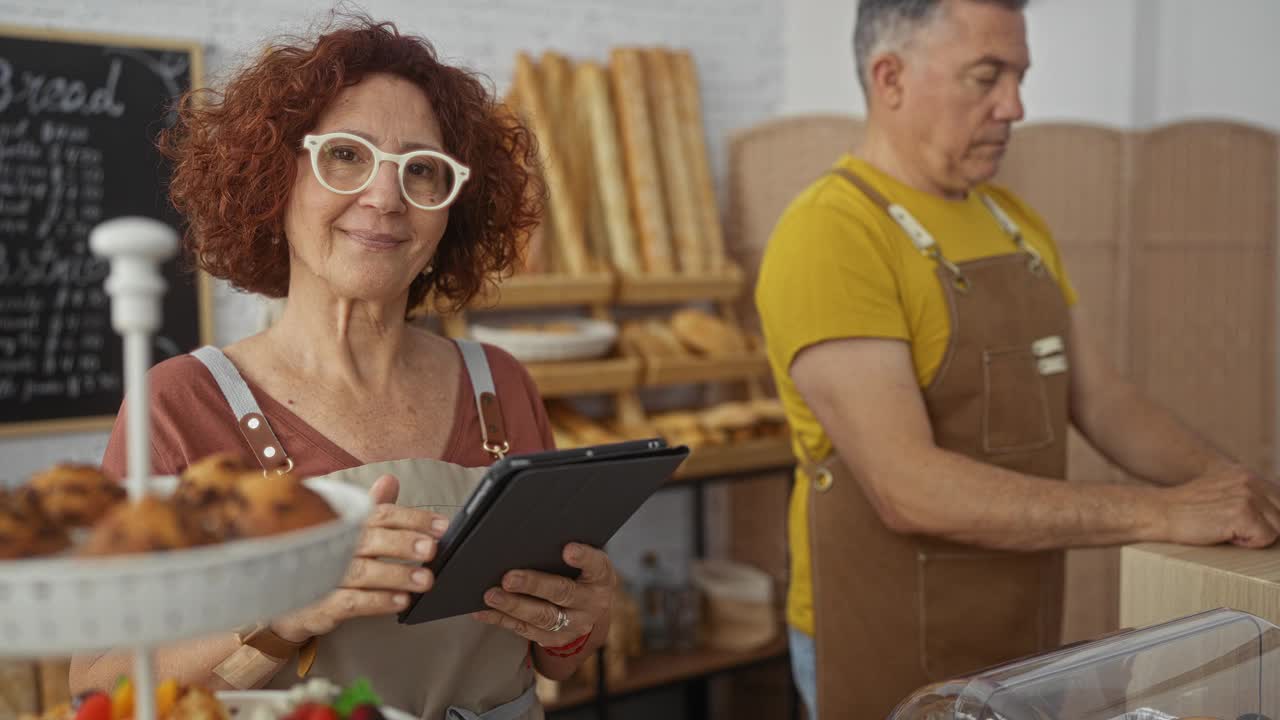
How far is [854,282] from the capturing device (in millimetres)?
1940

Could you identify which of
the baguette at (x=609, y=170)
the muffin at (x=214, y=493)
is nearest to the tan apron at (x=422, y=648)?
the muffin at (x=214, y=493)

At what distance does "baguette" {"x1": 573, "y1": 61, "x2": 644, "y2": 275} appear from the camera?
12.1 feet

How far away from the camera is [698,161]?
3869 millimetres

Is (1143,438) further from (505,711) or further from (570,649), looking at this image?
(505,711)

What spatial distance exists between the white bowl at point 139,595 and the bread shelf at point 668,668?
9.07 ft

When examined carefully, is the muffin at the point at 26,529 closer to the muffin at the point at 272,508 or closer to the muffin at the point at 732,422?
the muffin at the point at 272,508

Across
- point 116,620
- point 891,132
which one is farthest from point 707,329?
point 116,620

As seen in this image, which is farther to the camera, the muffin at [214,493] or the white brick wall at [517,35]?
the white brick wall at [517,35]

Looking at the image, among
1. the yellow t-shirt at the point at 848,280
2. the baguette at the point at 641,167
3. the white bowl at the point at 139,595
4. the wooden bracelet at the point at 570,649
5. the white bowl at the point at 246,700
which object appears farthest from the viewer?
the baguette at the point at 641,167

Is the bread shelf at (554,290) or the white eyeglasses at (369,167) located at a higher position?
the white eyeglasses at (369,167)

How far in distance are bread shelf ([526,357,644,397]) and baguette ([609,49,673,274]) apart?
1.47ft

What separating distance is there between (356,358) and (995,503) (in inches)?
42.1

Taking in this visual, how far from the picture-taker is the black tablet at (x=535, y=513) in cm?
103

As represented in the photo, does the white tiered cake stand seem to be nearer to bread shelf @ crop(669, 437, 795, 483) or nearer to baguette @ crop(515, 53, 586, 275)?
bread shelf @ crop(669, 437, 795, 483)
